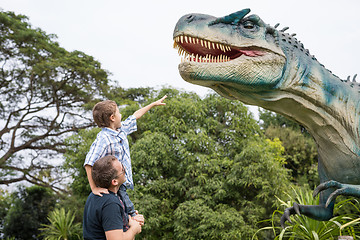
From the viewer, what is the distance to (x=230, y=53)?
2.07 metres

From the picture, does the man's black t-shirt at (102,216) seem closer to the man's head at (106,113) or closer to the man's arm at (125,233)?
the man's arm at (125,233)

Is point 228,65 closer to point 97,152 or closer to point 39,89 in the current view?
point 97,152

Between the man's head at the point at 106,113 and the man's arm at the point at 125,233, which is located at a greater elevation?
the man's head at the point at 106,113

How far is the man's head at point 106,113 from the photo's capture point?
7.54ft

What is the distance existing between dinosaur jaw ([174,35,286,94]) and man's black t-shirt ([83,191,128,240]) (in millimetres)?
744

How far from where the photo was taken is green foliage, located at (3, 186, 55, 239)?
41.7ft

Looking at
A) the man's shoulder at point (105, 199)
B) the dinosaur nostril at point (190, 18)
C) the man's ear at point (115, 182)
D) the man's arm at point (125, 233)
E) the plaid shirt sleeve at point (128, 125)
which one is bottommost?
the man's arm at point (125, 233)

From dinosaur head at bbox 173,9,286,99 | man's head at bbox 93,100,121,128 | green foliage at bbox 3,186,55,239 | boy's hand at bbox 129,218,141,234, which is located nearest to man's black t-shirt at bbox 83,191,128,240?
boy's hand at bbox 129,218,141,234

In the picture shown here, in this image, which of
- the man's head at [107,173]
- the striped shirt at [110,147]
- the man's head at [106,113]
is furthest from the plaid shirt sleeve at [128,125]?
the man's head at [107,173]

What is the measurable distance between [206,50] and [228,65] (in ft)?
0.58

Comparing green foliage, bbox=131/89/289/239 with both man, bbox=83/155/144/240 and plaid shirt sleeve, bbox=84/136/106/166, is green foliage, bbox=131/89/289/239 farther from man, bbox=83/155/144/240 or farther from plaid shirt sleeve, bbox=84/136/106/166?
man, bbox=83/155/144/240

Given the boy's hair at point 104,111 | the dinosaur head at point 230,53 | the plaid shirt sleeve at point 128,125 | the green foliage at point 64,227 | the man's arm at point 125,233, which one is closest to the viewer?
the man's arm at point 125,233

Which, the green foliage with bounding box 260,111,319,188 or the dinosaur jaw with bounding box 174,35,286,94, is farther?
the green foliage with bounding box 260,111,319,188

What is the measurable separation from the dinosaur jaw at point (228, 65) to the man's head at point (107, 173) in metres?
0.59
